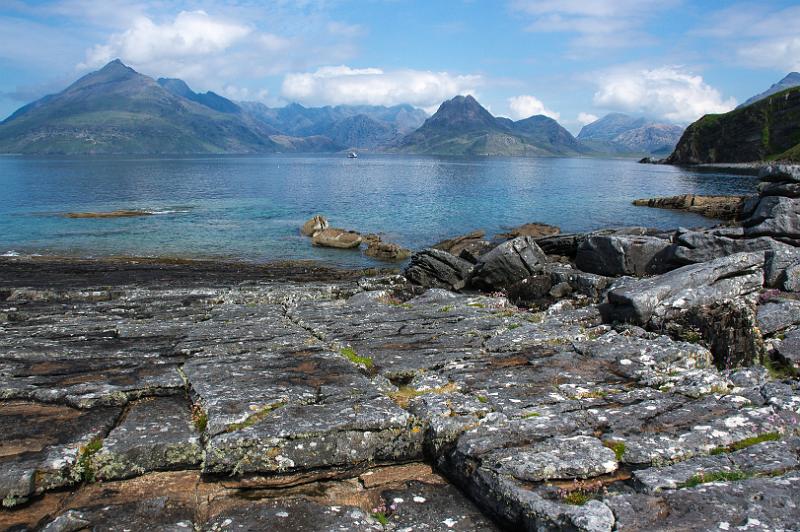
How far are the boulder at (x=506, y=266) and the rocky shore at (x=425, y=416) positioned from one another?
32.0 feet

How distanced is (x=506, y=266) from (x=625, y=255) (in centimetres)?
696

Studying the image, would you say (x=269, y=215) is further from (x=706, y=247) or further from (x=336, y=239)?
(x=706, y=247)

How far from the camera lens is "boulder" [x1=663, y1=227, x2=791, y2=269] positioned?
27.2 m

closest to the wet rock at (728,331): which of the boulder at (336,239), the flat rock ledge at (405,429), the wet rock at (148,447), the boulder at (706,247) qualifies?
the flat rock ledge at (405,429)

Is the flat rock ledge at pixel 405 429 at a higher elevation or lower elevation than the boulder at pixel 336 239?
higher

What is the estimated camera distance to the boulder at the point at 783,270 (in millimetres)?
18941

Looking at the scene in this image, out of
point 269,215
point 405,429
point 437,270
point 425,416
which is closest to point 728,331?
point 425,416

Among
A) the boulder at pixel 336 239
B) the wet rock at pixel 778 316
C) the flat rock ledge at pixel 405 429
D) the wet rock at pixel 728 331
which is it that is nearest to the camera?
the flat rock ledge at pixel 405 429

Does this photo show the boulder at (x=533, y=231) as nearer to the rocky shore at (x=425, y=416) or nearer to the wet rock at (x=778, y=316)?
the rocky shore at (x=425, y=416)

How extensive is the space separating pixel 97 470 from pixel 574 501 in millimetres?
7902

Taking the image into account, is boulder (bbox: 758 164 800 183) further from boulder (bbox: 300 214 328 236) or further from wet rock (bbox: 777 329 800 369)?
boulder (bbox: 300 214 328 236)

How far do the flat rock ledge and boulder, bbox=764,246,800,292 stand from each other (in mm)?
3238

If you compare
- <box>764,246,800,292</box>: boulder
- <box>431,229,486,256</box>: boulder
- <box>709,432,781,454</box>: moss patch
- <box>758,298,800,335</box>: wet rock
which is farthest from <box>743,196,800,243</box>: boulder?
<box>709,432,781,454</box>: moss patch

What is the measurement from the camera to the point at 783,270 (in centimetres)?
1970
